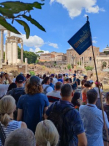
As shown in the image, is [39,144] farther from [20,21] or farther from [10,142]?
[20,21]

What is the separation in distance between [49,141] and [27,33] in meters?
1.20

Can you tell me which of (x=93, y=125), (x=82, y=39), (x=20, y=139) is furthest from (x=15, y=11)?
(x=82, y=39)

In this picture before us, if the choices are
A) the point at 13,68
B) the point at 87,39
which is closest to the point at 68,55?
the point at 13,68

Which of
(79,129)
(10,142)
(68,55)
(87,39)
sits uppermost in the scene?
(68,55)

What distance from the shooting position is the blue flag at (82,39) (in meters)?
4.11

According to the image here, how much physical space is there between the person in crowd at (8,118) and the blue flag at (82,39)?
2219mm

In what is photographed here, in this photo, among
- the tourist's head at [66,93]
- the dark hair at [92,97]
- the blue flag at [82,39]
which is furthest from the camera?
the blue flag at [82,39]

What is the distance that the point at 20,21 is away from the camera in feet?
3.26

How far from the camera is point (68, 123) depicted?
2.46 metres

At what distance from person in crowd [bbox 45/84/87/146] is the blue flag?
189 centimetres

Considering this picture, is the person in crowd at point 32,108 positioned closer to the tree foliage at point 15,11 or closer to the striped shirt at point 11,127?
the striped shirt at point 11,127

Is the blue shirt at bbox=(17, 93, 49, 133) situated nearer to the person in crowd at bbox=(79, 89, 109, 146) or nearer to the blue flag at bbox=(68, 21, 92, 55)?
the person in crowd at bbox=(79, 89, 109, 146)

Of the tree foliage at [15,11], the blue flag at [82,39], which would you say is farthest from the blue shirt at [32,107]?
the tree foliage at [15,11]

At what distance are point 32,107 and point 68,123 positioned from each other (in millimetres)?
965
